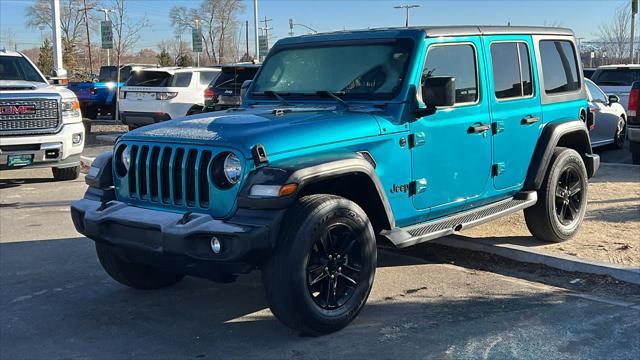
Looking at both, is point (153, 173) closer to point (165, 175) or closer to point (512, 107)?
point (165, 175)

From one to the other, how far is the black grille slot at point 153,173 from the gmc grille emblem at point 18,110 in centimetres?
620

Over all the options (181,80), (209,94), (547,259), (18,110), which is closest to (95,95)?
(181,80)

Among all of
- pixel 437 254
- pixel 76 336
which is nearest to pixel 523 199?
pixel 437 254

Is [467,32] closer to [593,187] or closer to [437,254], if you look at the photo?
[437,254]

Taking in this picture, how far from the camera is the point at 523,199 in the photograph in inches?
237

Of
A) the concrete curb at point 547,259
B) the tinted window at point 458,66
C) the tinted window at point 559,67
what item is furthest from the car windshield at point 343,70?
the concrete curb at point 547,259

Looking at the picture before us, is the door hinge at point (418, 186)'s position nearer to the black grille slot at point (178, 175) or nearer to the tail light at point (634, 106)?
the black grille slot at point (178, 175)

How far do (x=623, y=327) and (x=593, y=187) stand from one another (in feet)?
16.5

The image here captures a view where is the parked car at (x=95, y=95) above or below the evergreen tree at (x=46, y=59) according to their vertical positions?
below

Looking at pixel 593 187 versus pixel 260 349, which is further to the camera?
pixel 593 187

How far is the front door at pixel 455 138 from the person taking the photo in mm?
5051

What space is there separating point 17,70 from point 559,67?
334 inches

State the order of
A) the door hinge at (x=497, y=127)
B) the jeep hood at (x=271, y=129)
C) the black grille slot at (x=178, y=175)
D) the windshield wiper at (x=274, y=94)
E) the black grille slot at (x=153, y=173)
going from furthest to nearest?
the door hinge at (x=497, y=127), the windshield wiper at (x=274, y=94), the black grille slot at (x=153, y=173), the black grille slot at (x=178, y=175), the jeep hood at (x=271, y=129)

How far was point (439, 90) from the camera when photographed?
479cm
